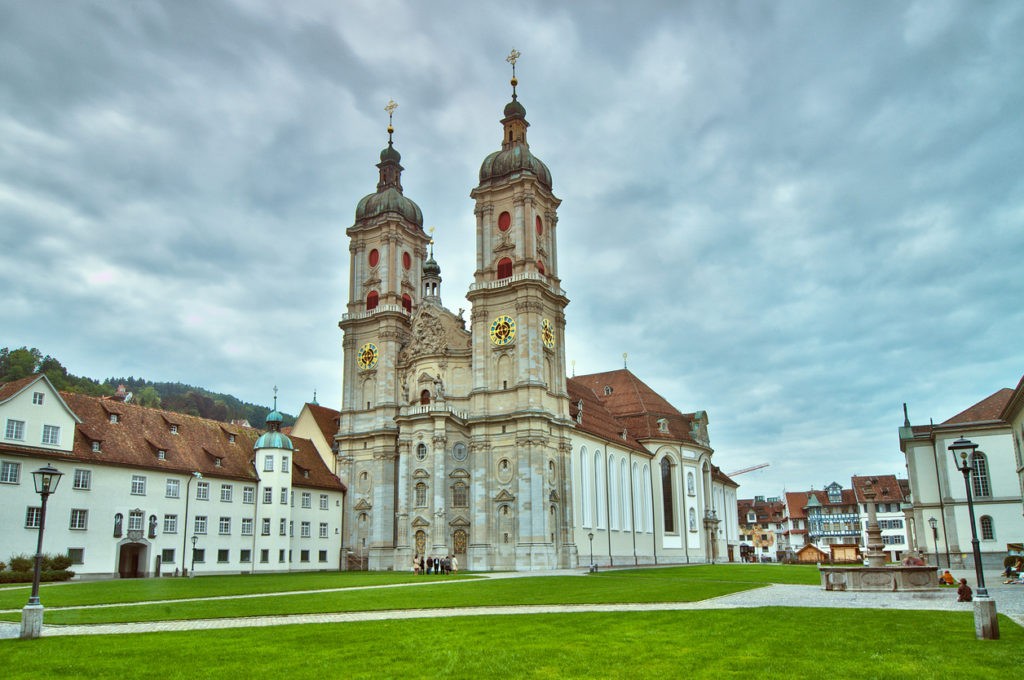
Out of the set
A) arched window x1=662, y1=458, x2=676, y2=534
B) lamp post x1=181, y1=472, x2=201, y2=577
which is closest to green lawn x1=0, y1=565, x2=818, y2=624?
lamp post x1=181, y1=472, x2=201, y2=577

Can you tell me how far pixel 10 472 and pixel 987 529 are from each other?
6302cm

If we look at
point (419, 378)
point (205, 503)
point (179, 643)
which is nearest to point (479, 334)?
point (419, 378)

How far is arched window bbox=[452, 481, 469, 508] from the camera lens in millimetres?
65250

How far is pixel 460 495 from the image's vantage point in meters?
65.6

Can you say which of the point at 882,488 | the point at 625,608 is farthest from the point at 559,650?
the point at 882,488

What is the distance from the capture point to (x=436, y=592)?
32.8 metres

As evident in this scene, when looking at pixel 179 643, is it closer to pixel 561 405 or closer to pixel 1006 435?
pixel 561 405

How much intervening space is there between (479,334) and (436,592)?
37.1 meters

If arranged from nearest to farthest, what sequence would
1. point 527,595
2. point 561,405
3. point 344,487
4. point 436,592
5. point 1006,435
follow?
1. point 527,595
2. point 436,592
3. point 1006,435
4. point 561,405
5. point 344,487

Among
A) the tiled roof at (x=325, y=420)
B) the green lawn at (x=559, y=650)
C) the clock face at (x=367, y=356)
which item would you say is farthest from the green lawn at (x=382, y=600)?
the tiled roof at (x=325, y=420)

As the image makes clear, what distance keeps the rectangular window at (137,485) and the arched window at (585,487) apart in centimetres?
3412

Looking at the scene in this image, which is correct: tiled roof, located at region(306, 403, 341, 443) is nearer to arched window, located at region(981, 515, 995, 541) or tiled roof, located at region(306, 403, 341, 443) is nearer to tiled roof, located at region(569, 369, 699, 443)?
tiled roof, located at region(569, 369, 699, 443)

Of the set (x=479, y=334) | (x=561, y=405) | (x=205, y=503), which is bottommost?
(x=205, y=503)

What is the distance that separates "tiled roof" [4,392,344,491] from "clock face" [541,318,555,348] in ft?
76.4
